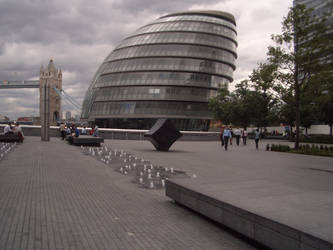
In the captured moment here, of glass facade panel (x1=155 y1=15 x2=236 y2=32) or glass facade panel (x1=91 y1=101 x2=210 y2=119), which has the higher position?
glass facade panel (x1=155 y1=15 x2=236 y2=32)

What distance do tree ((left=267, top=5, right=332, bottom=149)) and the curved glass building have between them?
120ft

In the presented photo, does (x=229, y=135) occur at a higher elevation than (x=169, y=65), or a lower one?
lower

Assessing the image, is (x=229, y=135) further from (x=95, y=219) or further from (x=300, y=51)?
(x=95, y=219)

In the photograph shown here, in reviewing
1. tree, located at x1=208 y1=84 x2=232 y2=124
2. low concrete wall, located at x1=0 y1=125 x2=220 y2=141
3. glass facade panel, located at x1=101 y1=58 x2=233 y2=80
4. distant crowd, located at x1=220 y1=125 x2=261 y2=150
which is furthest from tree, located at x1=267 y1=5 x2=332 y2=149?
glass facade panel, located at x1=101 y1=58 x2=233 y2=80

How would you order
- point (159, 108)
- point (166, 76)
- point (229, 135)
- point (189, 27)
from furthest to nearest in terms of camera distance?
point (189, 27), point (159, 108), point (166, 76), point (229, 135)

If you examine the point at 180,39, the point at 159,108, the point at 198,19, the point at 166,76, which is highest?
the point at 198,19

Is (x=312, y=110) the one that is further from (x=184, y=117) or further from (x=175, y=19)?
(x=175, y=19)

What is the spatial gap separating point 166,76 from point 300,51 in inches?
1503

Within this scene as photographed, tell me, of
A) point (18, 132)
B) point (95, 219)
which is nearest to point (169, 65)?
point (18, 132)

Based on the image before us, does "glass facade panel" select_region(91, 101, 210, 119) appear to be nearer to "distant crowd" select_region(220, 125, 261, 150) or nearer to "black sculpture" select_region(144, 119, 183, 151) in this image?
"distant crowd" select_region(220, 125, 261, 150)

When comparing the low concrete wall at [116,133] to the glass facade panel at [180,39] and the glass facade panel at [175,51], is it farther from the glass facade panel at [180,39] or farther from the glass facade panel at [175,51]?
the glass facade panel at [180,39]

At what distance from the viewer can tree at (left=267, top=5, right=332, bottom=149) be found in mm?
24469

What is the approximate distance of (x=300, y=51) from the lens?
976 inches

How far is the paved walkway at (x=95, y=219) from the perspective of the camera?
4.93 meters
